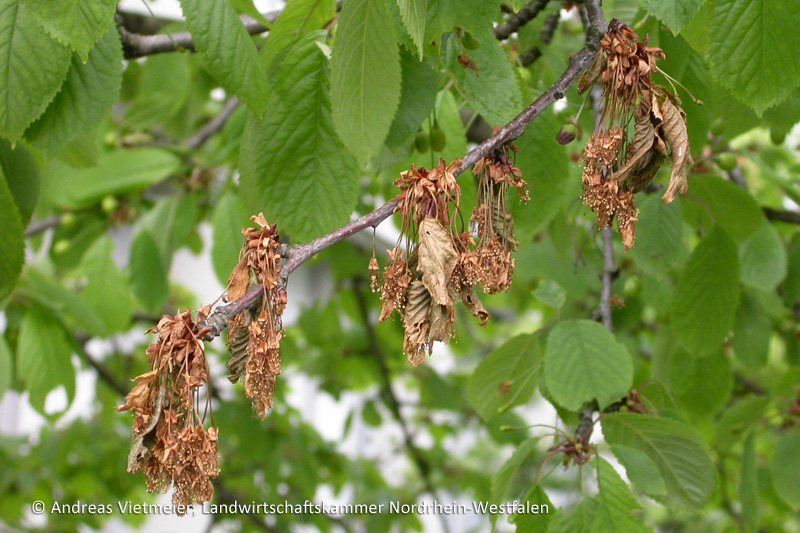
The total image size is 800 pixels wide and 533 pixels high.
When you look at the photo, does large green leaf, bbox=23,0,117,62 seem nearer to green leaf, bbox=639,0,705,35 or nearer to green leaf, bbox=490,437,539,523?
green leaf, bbox=639,0,705,35

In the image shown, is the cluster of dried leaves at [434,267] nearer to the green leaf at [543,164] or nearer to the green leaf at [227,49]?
the green leaf at [227,49]

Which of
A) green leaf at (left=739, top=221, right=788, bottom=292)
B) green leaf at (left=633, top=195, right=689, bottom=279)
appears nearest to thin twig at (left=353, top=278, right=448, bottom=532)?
green leaf at (left=739, top=221, right=788, bottom=292)

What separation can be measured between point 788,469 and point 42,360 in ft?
6.69

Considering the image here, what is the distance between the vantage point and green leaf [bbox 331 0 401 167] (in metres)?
0.96

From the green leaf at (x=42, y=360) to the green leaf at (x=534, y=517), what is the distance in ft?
4.65

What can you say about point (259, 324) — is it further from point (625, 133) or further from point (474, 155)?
point (625, 133)

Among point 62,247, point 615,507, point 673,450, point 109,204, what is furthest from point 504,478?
point 62,247

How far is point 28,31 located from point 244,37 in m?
0.29

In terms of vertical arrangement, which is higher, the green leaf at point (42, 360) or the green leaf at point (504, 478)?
the green leaf at point (504, 478)

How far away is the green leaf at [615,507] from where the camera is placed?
3.55 ft

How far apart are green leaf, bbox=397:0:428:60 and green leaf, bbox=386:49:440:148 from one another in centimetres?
29

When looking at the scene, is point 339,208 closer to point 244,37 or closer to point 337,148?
point 337,148

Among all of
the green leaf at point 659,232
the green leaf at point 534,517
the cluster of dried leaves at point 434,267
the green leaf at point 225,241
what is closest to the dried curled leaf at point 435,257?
the cluster of dried leaves at point 434,267

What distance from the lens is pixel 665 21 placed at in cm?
89
